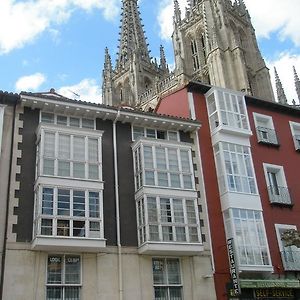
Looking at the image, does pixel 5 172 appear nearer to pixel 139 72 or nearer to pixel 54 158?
pixel 54 158

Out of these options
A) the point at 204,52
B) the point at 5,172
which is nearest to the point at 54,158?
the point at 5,172

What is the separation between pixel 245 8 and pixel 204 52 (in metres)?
15.9

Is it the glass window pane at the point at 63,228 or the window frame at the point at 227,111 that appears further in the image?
the window frame at the point at 227,111

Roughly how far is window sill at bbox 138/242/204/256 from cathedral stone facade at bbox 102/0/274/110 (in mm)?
58923

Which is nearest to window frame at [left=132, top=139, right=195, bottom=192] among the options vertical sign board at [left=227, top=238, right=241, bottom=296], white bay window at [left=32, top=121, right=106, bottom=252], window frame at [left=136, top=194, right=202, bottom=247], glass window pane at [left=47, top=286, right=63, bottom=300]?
window frame at [left=136, top=194, right=202, bottom=247]

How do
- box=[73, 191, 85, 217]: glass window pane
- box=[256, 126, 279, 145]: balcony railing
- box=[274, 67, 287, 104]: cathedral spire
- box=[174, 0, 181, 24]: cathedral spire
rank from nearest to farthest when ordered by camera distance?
box=[73, 191, 85, 217]: glass window pane < box=[256, 126, 279, 145]: balcony railing < box=[274, 67, 287, 104]: cathedral spire < box=[174, 0, 181, 24]: cathedral spire

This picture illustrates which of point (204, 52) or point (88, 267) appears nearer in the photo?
point (88, 267)

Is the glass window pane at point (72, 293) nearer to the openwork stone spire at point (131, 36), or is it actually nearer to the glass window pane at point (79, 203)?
the glass window pane at point (79, 203)

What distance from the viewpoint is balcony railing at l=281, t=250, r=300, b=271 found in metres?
23.3

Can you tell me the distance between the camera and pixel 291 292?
75.4ft

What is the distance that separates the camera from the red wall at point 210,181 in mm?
21672

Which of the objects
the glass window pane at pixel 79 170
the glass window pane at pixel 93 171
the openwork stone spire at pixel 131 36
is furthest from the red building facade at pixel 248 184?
the openwork stone spire at pixel 131 36

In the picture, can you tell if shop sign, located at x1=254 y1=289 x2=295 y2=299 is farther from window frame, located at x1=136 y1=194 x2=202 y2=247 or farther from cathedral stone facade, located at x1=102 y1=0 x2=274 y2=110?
cathedral stone facade, located at x1=102 y1=0 x2=274 y2=110

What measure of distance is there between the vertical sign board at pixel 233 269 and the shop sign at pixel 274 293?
1785 millimetres
